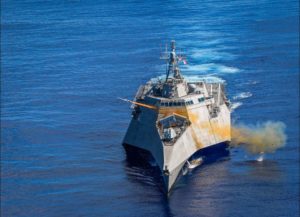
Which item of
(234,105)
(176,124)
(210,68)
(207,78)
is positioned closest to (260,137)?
(176,124)

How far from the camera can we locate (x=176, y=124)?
473 ft

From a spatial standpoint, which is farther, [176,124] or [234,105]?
[234,105]

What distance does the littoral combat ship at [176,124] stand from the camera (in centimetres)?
13950

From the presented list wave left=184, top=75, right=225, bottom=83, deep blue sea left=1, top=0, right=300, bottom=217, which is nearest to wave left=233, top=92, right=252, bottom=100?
deep blue sea left=1, top=0, right=300, bottom=217

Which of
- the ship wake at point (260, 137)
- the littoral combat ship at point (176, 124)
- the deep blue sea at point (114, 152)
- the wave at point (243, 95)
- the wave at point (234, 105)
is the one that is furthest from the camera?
the wave at point (243, 95)

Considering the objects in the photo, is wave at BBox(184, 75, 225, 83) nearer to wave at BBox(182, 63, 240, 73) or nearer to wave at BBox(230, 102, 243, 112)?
wave at BBox(182, 63, 240, 73)

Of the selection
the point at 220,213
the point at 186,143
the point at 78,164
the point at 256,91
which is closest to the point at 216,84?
the point at 256,91

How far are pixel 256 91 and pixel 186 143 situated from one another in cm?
3884

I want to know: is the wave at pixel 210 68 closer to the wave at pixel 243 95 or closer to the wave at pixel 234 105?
the wave at pixel 243 95

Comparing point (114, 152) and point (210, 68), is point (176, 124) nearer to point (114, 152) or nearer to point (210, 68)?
point (114, 152)

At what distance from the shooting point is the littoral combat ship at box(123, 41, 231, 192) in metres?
140

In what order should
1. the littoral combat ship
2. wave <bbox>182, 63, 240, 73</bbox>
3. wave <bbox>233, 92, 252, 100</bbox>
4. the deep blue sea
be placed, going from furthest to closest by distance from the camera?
wave <bbox>182, 63, 240, 73</bbox> → wave <bbox>233, 92, 252, 100</bbox> → the littoral combat ship → the deep blue sea

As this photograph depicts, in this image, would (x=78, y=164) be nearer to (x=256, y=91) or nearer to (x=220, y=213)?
(x=220, y=213)

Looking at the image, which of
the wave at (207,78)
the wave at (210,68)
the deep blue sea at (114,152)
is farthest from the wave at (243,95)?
the wave at (210,68)
